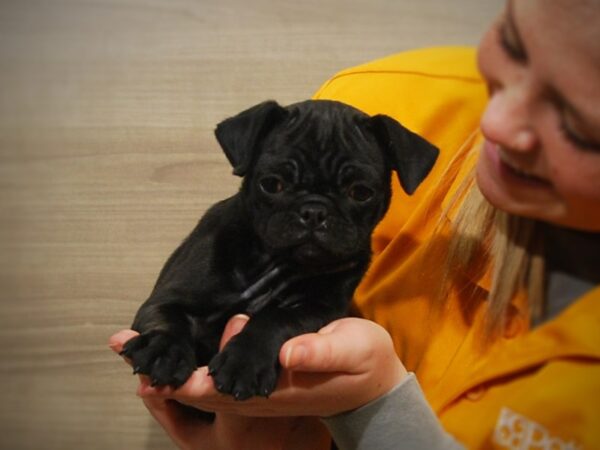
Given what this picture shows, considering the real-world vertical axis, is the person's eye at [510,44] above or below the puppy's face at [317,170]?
above

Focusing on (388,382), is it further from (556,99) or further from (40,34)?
(40,34)

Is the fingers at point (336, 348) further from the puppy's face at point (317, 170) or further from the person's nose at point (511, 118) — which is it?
the person's nose at point (511, 118)

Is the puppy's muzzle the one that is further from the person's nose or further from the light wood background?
the person's nose

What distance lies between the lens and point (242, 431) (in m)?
0.84

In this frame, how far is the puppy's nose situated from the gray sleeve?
7.3 inches

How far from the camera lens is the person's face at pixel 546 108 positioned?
29 centimetres

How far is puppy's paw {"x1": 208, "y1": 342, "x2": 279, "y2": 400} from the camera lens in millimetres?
593

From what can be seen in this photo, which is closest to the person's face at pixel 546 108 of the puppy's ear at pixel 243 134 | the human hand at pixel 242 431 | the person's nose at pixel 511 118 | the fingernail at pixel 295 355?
the person's nose at pixel 511 118

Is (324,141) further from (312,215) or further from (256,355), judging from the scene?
(256,355)

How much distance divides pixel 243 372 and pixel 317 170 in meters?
0.23

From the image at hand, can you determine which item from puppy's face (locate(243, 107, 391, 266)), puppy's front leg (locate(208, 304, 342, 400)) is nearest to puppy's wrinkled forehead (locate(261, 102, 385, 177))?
puppy's face (locate(243, 107, 391, 266))

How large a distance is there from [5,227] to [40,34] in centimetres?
40

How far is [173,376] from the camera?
62 cm

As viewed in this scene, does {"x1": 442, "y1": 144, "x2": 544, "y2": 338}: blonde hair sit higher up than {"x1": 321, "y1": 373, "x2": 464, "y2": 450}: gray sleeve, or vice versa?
{"x1": 442, "y1": 144, "x2": 544, "y2": 338}: blonde hair
